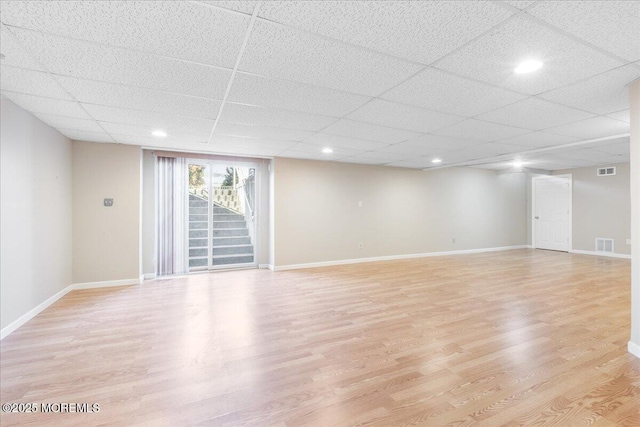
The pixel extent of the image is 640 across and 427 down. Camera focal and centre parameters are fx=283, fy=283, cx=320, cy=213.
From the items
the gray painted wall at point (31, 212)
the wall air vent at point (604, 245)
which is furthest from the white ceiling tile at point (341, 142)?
the wall air vent at point (604, 245)

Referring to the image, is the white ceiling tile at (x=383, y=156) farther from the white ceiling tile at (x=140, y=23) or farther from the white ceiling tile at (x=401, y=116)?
the white ceiling tile at (x=140, y=23)

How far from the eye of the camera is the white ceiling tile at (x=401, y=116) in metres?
A: 3.08

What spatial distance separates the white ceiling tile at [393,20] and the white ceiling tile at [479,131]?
2035mm

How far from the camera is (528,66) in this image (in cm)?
218

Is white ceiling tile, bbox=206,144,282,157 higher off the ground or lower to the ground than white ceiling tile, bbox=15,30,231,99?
higher

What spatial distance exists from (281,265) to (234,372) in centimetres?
380

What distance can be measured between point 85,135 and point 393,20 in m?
4.75

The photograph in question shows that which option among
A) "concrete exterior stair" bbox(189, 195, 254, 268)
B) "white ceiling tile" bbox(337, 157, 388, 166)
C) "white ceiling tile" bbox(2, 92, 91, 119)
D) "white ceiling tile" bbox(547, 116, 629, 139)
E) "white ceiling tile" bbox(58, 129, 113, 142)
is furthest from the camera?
"white ceiling tile" bbox(337, 157, 388, 166)

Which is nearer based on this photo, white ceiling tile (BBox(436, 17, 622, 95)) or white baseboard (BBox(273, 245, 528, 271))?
white ceiling tile (BBox(436, 17, 622, 95))

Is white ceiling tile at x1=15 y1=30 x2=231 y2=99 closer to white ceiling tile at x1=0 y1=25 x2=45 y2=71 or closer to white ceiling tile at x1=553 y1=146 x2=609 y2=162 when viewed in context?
white ceiling tile at x1=0 y1=25 x2=45 y2=71

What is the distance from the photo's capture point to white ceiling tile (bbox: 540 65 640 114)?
2301 mm

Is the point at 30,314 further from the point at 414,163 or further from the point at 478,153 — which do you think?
the point at 478,153

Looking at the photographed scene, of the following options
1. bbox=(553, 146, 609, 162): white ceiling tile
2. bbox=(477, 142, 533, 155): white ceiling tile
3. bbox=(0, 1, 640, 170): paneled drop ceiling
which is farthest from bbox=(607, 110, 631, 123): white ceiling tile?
bbox=(553, 146, 609, 162): white ceiling tile

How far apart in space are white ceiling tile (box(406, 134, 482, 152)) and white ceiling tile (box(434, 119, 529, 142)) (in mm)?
167
